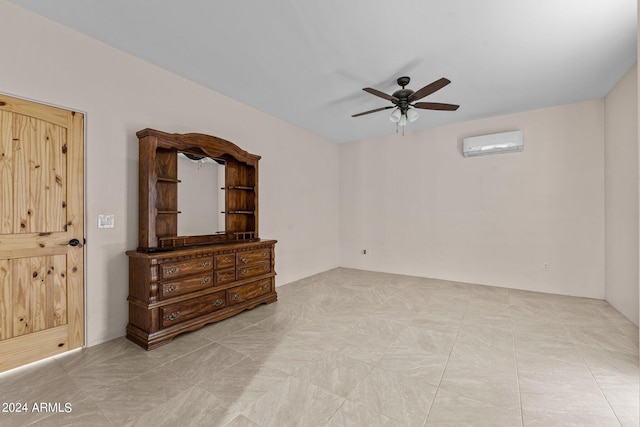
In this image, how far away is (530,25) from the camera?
2.39m

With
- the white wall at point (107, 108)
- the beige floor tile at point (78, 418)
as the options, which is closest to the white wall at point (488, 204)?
the white wall at point (107, 108)

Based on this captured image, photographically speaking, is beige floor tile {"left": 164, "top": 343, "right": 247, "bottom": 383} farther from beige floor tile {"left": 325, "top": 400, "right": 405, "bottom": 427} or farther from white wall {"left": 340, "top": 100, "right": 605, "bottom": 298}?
white wall {"left": 340, "top": 100, "right": 605, "bottom": 298}

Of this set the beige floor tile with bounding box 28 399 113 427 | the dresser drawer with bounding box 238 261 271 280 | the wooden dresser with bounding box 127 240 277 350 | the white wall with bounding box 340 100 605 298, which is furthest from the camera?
the white wall with bounding box 340 100 605 298

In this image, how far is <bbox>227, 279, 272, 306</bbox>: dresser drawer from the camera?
3.27 m

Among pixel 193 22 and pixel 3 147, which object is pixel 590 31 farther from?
pixel 3 147

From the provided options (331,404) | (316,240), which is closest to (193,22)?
(331,404)

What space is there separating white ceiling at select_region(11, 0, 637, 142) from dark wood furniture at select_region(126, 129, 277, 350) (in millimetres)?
893

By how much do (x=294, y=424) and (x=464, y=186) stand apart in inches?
180

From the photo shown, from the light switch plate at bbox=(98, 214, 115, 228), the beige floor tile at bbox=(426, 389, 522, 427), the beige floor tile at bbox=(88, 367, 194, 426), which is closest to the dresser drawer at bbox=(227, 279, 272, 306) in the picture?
the beige floor tile at bbox=(88, 367, 194, 426)

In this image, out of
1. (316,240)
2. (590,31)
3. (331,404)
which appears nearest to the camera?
(331,404)

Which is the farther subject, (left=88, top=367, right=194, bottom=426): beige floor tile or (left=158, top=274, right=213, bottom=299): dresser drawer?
(left=158, top=274, right=213, bottom=299): dresser drawer

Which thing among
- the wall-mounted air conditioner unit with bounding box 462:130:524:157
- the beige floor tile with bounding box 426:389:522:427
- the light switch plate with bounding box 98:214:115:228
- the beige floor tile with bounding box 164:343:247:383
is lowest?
the beige floor tile with bounding box 426:389:522:427

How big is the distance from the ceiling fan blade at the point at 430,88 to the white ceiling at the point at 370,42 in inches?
11.3

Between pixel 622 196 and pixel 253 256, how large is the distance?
4.59m
